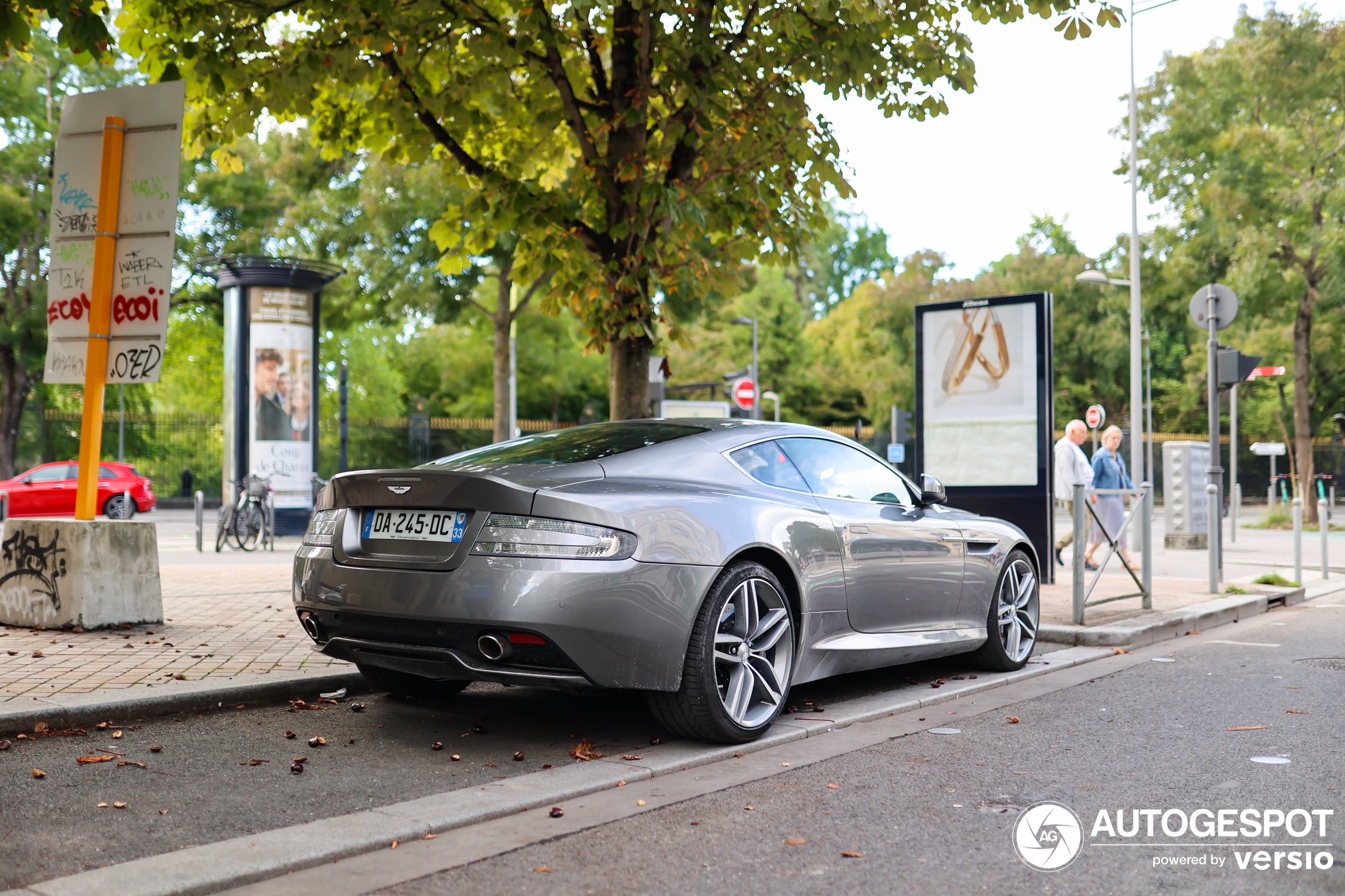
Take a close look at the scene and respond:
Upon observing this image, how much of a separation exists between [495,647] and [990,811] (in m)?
1.83

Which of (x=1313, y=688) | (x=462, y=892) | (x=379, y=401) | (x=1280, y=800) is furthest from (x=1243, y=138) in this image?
(x=379, y=401)

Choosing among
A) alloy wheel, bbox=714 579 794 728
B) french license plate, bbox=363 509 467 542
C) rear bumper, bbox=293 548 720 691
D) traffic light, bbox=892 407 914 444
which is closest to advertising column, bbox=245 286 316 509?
traffic light, bbox=892 407 914 444

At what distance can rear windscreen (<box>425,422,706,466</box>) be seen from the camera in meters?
4.94

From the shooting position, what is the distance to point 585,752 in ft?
15.0

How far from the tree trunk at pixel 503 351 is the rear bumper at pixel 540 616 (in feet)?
65.8

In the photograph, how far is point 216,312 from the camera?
112 ft

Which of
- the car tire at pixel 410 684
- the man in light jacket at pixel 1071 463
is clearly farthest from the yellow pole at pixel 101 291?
the man in light jacket at pixel 1071 463

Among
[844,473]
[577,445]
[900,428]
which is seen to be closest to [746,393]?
[900,428]

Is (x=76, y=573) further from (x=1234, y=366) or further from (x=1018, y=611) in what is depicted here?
(x=1234, y=366)

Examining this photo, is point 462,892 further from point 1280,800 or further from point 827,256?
point 827,256

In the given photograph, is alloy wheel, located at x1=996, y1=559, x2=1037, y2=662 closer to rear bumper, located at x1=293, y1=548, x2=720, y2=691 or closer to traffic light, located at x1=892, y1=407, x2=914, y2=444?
rear bumper, located at x1=293, y1=548, x2=720, y2=691

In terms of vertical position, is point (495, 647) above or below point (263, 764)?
above

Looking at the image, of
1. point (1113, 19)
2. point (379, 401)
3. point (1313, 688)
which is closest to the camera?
point (1313, 688)

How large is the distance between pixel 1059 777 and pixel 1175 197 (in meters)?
26.9
